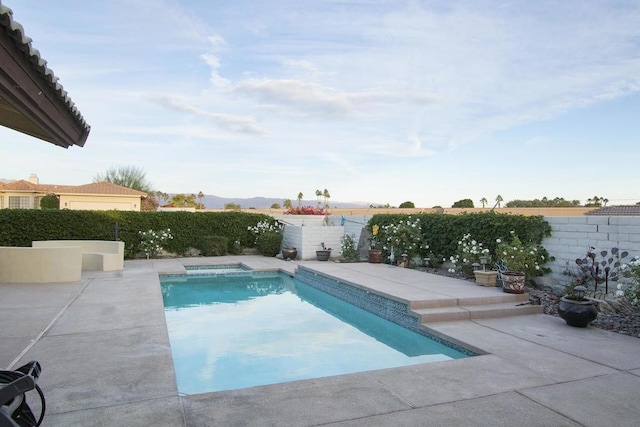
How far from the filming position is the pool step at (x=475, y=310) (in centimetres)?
627

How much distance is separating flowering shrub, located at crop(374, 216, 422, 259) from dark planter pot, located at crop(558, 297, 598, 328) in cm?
552

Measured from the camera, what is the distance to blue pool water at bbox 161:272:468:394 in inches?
191

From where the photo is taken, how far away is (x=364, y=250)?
Answer: 1425cm

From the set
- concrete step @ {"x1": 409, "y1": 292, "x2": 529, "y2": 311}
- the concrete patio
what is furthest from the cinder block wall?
the concrete patio

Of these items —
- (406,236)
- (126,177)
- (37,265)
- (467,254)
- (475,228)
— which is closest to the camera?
(37,265)

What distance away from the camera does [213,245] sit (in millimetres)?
15516

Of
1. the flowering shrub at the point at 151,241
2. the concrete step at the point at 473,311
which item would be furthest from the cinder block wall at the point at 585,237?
the flowering shrub at the point at 151,241

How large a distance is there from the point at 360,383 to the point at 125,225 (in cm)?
1273

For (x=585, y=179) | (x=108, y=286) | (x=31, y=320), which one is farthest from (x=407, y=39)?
(x=31, y=320)

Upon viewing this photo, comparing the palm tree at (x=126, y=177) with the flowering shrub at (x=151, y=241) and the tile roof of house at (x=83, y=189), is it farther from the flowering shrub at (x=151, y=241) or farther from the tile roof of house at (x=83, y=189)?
the flowering shrub at (x=151, y=241)

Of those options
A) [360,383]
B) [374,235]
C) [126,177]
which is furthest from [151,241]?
[126,177]

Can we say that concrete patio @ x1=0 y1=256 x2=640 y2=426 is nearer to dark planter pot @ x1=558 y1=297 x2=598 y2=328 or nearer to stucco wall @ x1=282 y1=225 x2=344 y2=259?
dark planter pot @ x1=558 y1=297 x2=598 y2=328

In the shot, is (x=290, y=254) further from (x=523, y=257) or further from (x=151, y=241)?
(x=523, y=257)

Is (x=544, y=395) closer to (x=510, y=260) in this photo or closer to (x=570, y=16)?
(x=510, y=260)
